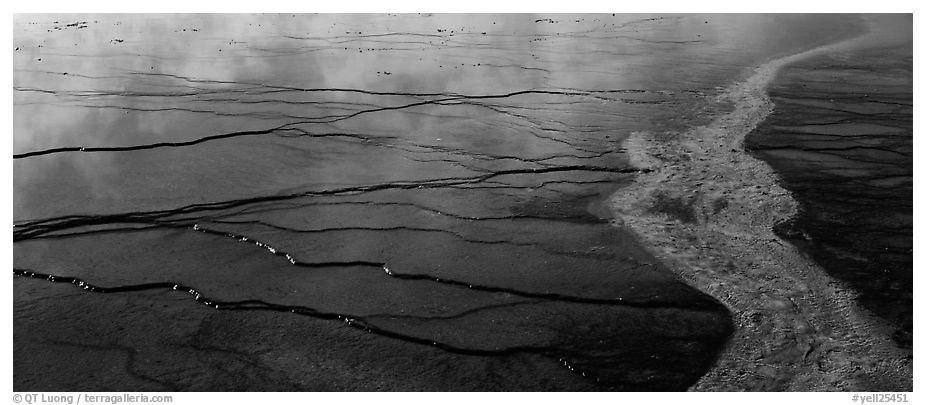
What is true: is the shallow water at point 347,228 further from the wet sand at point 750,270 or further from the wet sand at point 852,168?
the wet sand at point 852,168

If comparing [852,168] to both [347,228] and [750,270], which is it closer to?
[750,270]

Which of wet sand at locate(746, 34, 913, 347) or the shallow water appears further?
wet sand at locate(746, 34, 913, 347)

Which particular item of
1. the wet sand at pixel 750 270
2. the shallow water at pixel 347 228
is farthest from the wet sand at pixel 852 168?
the shallow water at pixel 347 228

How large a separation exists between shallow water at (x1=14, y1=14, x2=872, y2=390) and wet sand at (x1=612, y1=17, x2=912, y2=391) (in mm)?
144

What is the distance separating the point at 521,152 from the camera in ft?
16.8

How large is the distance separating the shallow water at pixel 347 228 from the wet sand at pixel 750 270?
5.7 inches

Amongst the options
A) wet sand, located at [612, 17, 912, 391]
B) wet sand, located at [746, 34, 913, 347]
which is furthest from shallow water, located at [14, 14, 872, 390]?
wet sand, located at [746, 34, 913, 347]

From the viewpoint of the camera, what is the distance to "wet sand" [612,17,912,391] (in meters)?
2.78

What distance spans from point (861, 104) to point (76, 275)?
576cm

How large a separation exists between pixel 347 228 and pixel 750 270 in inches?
73.3

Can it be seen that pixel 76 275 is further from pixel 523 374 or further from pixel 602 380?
pixel 602 380

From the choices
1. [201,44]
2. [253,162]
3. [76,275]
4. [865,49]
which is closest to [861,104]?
[865,49]

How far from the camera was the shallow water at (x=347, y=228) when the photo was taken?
2.82 metres

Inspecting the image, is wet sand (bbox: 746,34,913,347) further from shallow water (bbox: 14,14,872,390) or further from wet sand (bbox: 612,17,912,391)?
shallow water (bbox: 14,14,872,390)
